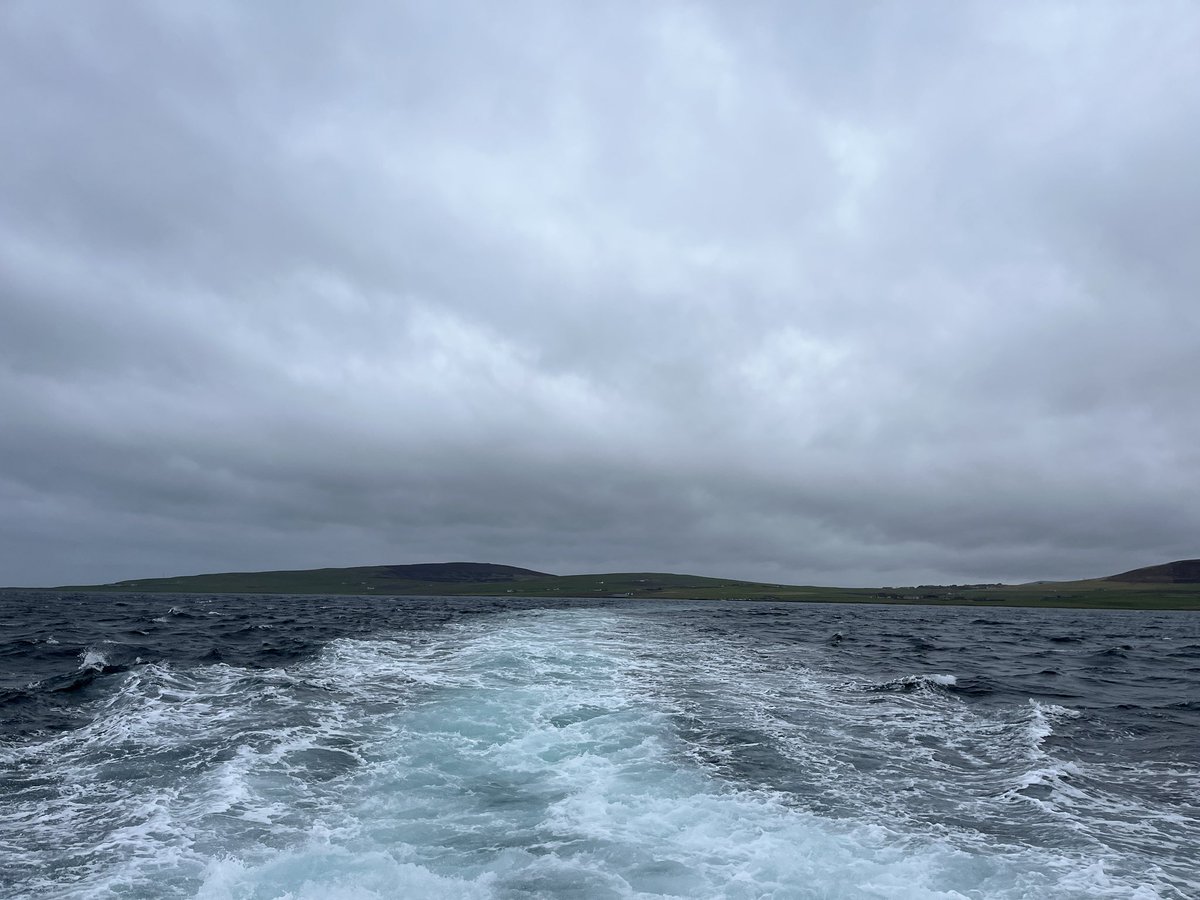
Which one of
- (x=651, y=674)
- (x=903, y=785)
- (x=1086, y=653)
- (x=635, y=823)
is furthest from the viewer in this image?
(x=1086, y=653)

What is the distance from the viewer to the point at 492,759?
15.8m

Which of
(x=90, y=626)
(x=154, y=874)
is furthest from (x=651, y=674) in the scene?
(x=90, y=626)

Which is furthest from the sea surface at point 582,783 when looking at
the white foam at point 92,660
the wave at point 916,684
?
the white foam at point 92,660

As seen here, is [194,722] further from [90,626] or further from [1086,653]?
[1086,653]

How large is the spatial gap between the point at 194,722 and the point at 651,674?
15.6 metres

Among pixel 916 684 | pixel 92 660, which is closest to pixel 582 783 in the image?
pixel 916 684

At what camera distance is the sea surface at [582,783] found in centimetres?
1013

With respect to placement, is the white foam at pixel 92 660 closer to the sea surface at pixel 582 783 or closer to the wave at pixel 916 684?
the sea surface at pixel 582 783

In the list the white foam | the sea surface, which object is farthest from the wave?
the white foam

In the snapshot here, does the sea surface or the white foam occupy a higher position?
the white foam

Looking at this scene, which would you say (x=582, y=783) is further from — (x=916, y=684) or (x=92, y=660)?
(x=92, y=660)

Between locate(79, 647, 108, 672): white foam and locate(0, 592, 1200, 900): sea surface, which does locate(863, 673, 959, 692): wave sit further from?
locate(79, 647, 108, 672): white foam

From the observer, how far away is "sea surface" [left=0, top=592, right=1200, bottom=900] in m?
10.1

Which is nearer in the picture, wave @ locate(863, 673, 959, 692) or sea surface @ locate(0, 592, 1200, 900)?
sea surface @ locate(0, 592, 1200, 900)
